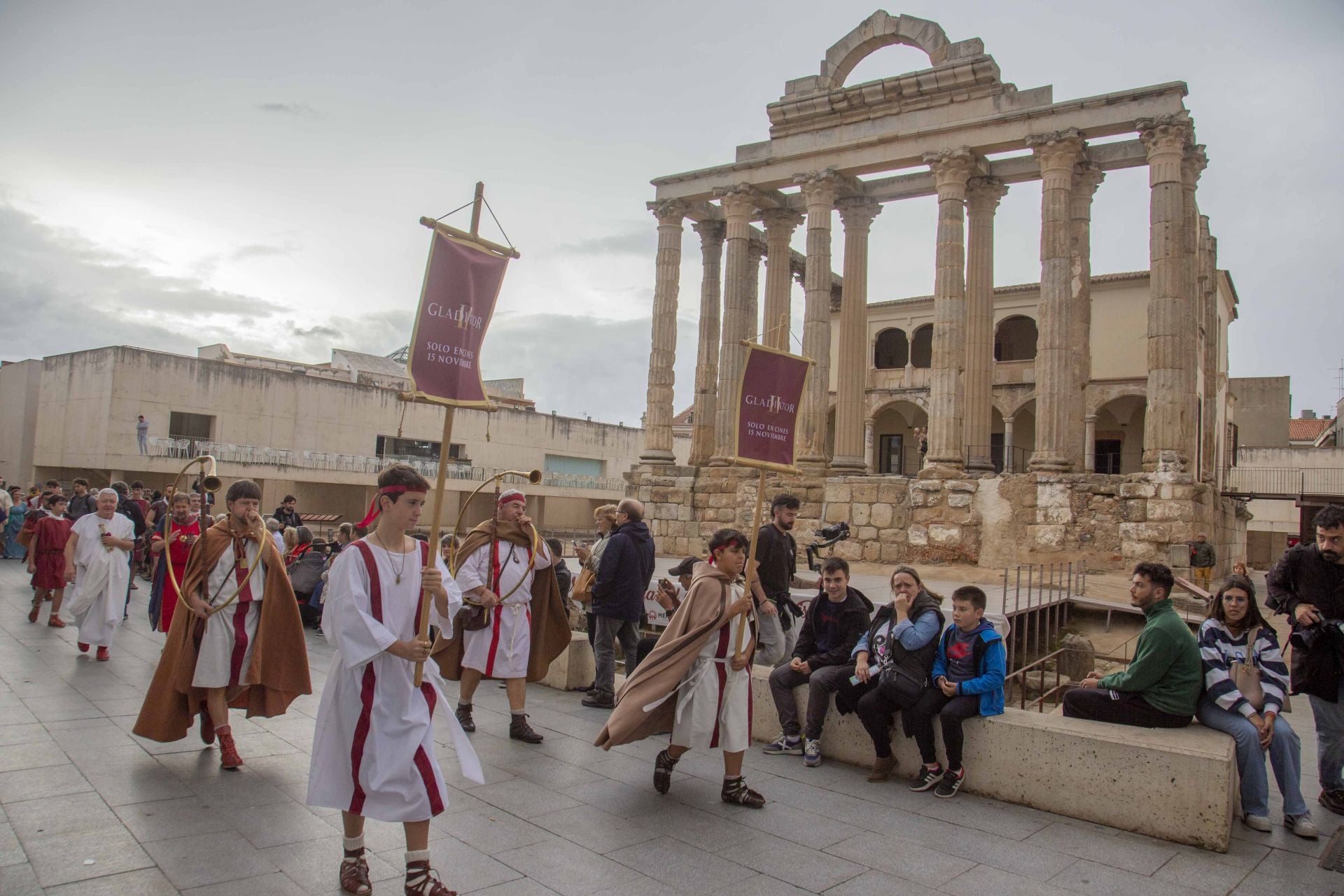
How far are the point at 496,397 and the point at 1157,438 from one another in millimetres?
30425

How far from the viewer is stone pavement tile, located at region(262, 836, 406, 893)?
3.87 m

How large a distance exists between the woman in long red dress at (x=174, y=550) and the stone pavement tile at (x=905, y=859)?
19.7 ft

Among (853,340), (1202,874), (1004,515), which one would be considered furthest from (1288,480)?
(1202,874)

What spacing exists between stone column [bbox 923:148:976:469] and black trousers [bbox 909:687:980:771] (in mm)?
13538

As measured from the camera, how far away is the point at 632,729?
17.4 ft

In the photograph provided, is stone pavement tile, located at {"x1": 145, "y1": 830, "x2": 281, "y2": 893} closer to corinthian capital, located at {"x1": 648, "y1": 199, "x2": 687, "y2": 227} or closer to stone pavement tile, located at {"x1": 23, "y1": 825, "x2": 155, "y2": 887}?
stone pavement tile, located at {"x1": 23, "y1": 825, "x2": 155, "y2": 887}

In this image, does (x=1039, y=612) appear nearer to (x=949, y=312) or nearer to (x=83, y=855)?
(x=949, y=312)

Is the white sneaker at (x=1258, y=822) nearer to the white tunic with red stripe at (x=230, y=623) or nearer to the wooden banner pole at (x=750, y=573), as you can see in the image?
the wooden banner pole at (x=750, y=573)

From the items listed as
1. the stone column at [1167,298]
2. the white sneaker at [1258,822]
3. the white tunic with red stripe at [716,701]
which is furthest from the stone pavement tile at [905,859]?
the stone column at [1167,298]

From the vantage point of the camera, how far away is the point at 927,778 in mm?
5570

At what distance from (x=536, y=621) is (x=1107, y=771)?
3.92 metres

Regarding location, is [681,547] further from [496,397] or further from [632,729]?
[496,397]

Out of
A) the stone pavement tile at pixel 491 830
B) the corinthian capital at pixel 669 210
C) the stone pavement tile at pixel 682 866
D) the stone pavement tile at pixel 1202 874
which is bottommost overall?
the stone pavement tile at pixel 491 830

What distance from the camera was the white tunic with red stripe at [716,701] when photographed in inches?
205
